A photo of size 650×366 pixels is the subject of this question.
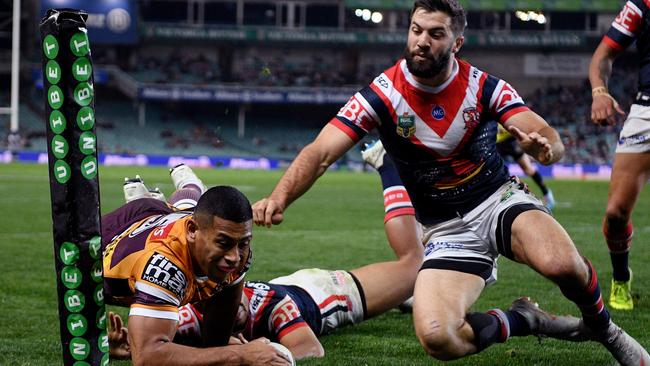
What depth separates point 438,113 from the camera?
5.12m

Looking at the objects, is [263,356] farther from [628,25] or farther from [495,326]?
[628,25]

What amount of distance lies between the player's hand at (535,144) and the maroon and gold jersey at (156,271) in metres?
1.40

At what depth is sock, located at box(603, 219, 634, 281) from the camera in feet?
22.8

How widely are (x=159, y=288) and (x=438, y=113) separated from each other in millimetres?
1775

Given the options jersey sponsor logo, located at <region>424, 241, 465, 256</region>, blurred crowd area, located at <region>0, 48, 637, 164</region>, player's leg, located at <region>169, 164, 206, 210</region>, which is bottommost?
blurred crowd area, located at <region>0, 48, 637, 164</region>

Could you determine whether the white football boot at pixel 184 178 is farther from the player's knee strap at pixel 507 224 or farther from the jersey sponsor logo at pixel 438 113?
the player's knee strap at pixel 507 224

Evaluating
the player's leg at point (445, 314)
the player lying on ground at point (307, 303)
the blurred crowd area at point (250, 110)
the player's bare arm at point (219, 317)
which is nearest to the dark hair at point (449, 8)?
the player's leg at point (445, 314)

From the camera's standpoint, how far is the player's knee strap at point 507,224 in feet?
16.2

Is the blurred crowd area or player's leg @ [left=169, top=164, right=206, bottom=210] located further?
the blurred crowd area

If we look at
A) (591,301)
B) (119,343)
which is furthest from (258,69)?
(591,301)

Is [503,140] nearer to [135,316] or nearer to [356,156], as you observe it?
[135,316]

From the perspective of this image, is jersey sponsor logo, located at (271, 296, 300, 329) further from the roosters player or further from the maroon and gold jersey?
the roosters player

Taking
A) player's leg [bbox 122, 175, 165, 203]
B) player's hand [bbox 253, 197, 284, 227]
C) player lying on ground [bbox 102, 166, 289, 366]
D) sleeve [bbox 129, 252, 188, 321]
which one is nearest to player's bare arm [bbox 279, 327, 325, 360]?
player lying on ground [bbox 102, 166, 289, 366]

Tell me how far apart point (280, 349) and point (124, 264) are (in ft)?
3.12
